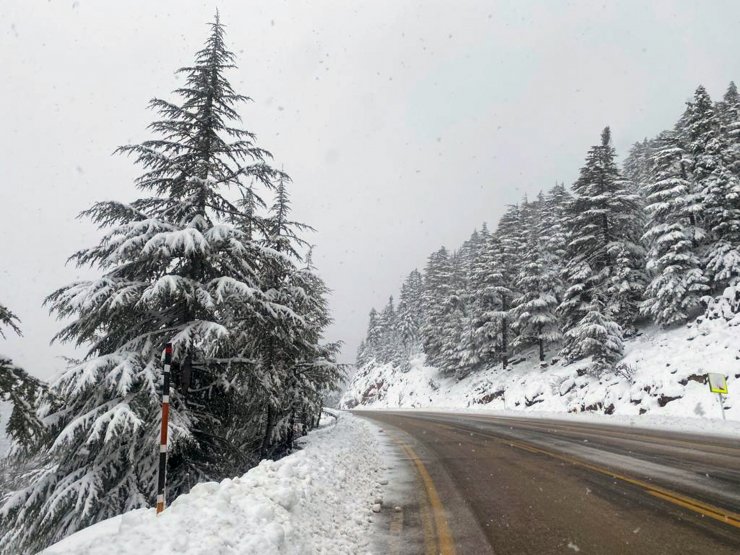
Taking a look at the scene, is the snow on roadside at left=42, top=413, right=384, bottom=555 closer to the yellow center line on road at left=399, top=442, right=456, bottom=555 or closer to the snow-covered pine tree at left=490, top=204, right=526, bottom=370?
the yellow center line on road at left=399, top=442, right=456, bottom=555

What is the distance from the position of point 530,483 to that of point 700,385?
15.8m

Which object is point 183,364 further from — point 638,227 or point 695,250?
point 638,227

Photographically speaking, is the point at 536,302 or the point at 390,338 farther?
the point at 390,338

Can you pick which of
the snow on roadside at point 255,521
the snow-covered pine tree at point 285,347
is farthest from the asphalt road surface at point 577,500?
the snow-covered pine tree at point 285,347

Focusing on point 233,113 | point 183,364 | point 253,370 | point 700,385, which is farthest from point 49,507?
point 700,385

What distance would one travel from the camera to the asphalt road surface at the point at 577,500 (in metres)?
4.84

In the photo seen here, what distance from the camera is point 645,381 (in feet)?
69.7

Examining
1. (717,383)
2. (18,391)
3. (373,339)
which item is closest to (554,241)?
(717,383)

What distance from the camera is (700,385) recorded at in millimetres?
18844

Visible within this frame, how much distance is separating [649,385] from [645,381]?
391mm

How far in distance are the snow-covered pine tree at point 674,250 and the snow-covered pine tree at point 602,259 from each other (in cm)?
209

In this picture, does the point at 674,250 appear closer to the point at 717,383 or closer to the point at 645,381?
the point at 645,381

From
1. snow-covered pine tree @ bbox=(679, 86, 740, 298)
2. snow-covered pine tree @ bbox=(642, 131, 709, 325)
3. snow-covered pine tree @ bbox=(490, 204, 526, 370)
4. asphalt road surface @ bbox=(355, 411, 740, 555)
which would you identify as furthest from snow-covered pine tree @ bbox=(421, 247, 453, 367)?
asphalt road surface @ bbox=(355, 411, 740, 555)

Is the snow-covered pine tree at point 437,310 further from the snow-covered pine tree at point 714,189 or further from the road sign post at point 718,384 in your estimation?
the road sign post at point 718,384
